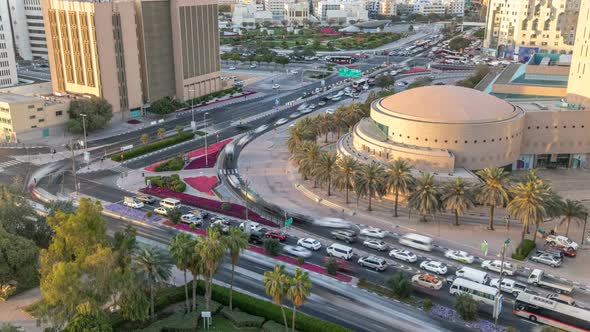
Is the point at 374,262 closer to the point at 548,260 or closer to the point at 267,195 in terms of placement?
the point at 548,260

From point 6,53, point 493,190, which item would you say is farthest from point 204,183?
point 6,53

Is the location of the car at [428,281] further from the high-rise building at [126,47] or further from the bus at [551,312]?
the high-rise building at [126,47]

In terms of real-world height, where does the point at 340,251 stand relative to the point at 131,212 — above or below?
above

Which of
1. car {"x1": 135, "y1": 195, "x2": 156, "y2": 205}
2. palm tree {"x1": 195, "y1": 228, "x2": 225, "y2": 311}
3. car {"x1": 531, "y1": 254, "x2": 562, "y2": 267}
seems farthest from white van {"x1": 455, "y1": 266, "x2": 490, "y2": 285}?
car {"x1": 135, "y1": 195, "x2": 156, "y2": 205}

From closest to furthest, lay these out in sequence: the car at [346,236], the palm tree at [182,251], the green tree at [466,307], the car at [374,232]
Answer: the palm tree at [182,251] < the green tree at [466,307] < the car at [346,236] < the car at [374,232]

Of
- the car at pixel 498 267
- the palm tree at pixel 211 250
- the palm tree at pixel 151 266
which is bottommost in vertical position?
the car at pixel 498 267

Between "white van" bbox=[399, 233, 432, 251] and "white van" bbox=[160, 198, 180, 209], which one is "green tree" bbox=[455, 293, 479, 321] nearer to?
"white van" bbox=[399, 233, 432, 251]

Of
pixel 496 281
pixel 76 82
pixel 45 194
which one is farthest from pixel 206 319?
pixel 76 82

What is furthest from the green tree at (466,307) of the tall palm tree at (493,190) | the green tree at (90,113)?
the green tree at (90,113)
